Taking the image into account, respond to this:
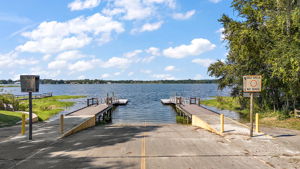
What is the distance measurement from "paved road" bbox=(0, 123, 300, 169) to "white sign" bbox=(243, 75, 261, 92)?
9.20 feet

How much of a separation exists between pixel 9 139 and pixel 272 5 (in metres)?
22.5

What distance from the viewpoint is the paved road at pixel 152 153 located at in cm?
868

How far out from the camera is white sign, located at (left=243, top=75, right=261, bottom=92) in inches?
510

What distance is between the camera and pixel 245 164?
870 cm

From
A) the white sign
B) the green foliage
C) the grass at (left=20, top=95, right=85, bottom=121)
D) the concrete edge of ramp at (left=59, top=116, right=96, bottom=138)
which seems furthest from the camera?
the grass at (left=20, top=95, right=85, bottom=121)

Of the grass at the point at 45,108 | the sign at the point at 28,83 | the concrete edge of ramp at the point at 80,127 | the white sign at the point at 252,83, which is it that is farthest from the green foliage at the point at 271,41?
the grass at the point at 45,108

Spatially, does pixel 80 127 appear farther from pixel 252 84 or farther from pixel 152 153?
pixel 252 84

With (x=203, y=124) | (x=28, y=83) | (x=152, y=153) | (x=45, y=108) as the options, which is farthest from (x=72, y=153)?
(x=45, y=108)

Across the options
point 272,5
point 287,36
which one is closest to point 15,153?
point 287,36

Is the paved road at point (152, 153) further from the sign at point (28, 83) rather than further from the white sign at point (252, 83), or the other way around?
the sign at point (28, 83)

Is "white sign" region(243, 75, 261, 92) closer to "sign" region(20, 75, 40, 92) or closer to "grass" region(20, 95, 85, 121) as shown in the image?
"sign" region(20, 75, 40, 92)

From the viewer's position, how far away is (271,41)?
1986 cm

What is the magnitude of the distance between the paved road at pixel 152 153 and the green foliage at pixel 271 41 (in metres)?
6.45

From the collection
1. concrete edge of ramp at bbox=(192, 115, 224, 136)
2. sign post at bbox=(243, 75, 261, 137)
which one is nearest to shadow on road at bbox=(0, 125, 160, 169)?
concrete edge of ramp at bbox=(192, 115, 224, 136)
